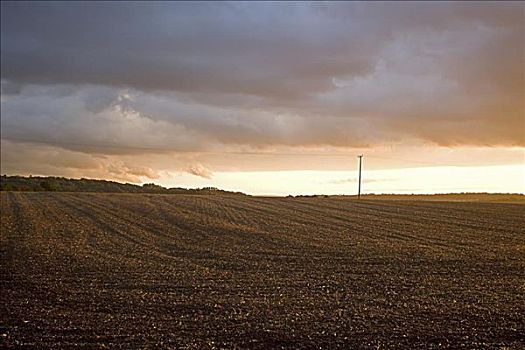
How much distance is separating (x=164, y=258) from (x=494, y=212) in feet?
77.0

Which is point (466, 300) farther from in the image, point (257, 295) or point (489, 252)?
point (489, 252)

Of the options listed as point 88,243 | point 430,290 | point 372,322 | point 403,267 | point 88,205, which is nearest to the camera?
point 372,322

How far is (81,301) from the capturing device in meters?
18.2

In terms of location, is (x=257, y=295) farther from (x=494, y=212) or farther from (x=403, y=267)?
(x=494, y=212)

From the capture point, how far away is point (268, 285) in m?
20.3

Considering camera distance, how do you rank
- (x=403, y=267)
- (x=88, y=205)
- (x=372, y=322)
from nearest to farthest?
(x=372, y=322)
(x=403, y=267)
(x=88, y=205)

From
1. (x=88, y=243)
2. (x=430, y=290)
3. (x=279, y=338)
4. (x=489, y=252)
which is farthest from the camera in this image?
(x=88, y=243)

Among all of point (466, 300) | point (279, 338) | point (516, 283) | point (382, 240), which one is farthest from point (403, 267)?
point (279, 338)

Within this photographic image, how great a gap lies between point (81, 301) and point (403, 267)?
11.5 metres

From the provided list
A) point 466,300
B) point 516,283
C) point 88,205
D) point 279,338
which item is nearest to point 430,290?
point 466,300

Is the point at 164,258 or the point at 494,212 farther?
the point at 494,212

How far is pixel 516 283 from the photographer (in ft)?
66.8

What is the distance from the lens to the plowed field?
1461 cm

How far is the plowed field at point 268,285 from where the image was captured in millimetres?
14609
